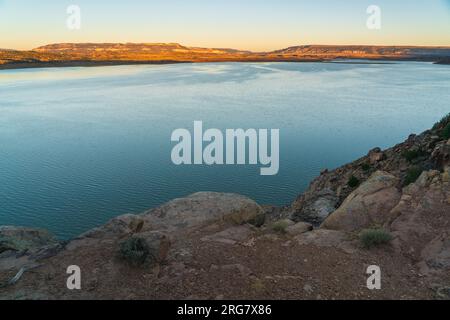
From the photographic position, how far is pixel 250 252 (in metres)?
7.98

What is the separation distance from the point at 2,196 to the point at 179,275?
48.6 ft

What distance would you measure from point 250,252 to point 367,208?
12.2ft

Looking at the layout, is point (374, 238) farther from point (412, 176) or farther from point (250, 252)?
point (412, 176)

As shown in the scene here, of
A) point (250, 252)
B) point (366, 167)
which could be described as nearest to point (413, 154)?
point (366, 167)

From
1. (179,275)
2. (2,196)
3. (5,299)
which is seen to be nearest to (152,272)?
(179,275)

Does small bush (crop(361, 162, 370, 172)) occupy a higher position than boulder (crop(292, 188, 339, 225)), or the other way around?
small bush (crop(361, 162, 370, 172))

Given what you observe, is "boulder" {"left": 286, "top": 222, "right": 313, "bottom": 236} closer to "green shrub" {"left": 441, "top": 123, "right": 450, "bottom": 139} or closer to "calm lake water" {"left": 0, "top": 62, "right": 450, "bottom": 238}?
"green shrub" {"left": 441, "top": 123, "right": 450, "bottom": 139}

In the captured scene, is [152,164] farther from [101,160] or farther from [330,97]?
[330,97]

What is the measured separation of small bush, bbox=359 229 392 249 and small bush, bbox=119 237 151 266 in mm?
4378

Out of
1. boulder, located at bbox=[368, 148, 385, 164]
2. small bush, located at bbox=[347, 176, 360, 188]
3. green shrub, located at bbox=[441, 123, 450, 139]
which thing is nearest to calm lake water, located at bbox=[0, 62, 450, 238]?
small bush, located at bbox=[347, 176, 360, 188]

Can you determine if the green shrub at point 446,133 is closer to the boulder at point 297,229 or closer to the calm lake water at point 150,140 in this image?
the boulder at point 297,229

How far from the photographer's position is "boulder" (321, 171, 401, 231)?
9562 millimetres

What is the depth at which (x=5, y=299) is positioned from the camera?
6410 millimetres

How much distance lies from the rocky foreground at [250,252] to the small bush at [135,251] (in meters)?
0.02
